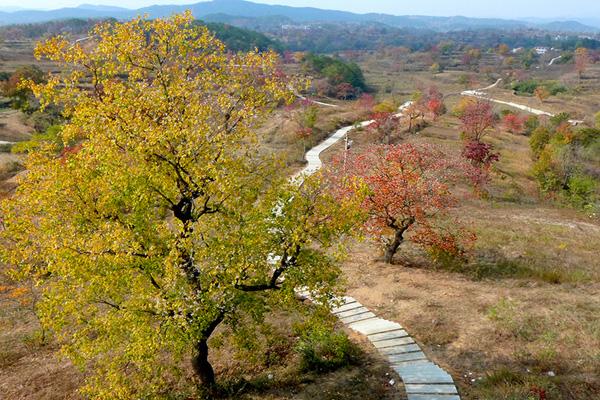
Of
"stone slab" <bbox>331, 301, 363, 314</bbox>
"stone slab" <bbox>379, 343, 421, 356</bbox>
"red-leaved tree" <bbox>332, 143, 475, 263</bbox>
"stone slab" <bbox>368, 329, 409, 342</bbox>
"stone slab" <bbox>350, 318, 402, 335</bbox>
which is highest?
"red-leaved tree" <bbox>332, 143, 475, 263</bbox>

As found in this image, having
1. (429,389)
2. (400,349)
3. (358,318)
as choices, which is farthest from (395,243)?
(429,389)

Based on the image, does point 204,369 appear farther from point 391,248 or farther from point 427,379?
point 391,248

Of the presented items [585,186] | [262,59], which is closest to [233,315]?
[262,59]

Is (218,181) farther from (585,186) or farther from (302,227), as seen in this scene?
(585,186)

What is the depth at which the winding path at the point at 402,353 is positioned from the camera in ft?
49.2

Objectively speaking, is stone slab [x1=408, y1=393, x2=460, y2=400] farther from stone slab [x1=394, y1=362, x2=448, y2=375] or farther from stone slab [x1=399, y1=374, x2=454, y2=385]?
stone slab [x1=394, y1=362, x2=448, y2=375]

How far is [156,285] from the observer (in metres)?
13.5

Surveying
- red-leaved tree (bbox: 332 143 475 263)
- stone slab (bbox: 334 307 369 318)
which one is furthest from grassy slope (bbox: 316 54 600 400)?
red-leaved tree (bbox: 332 143 475 263)

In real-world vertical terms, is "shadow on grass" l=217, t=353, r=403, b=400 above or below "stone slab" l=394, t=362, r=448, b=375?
below

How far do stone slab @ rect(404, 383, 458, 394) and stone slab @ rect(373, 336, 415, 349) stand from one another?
105 inches

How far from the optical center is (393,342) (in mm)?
18188

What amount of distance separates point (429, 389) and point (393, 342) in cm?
319

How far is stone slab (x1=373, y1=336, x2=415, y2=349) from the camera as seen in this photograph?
18016 mm

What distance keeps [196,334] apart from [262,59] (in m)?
9.01
